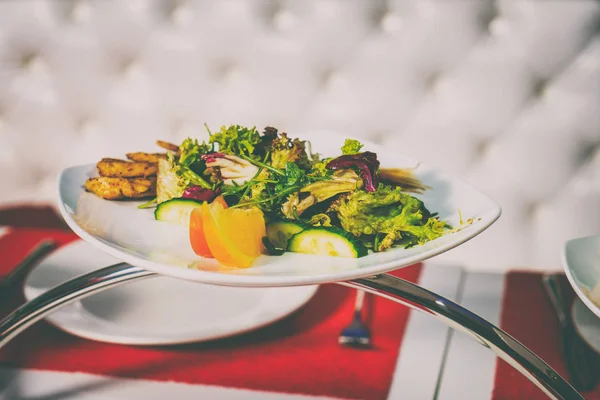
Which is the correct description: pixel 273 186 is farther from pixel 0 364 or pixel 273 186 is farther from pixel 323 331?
pixel 0 364

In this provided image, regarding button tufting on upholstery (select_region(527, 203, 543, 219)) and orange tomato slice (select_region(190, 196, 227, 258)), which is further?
button tufting on upholstery (select_region(527, 203, 543, 219))

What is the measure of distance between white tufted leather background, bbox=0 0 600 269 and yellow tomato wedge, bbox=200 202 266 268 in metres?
1.15

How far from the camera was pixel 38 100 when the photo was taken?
1979 mm

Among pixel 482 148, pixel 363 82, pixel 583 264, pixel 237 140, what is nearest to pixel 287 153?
pixel 237 140

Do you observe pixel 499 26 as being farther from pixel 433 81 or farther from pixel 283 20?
pixel 283 20

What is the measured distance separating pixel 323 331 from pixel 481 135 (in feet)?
3.31

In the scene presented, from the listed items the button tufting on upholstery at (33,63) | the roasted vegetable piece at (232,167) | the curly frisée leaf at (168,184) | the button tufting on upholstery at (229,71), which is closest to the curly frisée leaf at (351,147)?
the roasted vegetable piece at (232,167)

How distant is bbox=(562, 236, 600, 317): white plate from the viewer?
0.67 metres

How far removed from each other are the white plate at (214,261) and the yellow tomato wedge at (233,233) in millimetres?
13

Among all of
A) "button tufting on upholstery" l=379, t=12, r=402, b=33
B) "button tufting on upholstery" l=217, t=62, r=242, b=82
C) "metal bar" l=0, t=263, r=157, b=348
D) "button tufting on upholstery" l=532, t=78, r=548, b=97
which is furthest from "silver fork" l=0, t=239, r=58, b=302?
"button tufting on upholstery" l=532, t=78, r=548, b=97

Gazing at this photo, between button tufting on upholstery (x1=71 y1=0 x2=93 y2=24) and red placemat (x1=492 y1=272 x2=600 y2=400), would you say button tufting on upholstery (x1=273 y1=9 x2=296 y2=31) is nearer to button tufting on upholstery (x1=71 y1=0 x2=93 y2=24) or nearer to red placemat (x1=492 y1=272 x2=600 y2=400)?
button tufting on upholstery (x1=71 y1=0 x2=93 y2=24)

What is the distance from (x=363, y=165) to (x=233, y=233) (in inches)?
9.3

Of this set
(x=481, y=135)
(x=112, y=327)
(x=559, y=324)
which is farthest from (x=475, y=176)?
(x=112, y=327)

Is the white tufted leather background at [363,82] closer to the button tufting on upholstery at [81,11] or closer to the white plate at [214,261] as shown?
the button tufting on upholstery at [81,11]
